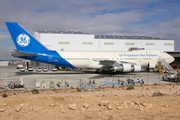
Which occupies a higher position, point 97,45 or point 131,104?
point 97,45

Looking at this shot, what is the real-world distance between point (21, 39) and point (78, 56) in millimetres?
10330

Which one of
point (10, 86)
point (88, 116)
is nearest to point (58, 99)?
point (88, 116)

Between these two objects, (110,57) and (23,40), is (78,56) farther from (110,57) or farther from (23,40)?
(23,40)

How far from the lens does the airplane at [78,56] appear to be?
2683cm

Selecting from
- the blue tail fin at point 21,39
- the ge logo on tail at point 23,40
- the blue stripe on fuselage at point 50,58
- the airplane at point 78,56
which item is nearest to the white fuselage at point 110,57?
the airplane at point 78,56

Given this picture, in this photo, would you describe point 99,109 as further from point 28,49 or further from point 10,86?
point 28,49

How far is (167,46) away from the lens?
177ft

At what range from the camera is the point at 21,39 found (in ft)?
89.6

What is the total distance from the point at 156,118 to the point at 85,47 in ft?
134

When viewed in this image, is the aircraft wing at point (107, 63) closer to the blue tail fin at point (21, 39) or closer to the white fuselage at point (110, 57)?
the white fuselage at point (110, 57)

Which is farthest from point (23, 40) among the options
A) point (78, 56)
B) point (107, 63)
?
point (107, 63)

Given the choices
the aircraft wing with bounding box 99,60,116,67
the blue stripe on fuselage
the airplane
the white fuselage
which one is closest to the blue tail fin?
the airplane

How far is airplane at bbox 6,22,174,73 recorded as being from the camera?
88.0 feet

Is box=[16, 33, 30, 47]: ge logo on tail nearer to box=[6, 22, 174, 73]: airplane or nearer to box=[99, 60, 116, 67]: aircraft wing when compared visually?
box=[6, 22, 174, 73]: airplane
